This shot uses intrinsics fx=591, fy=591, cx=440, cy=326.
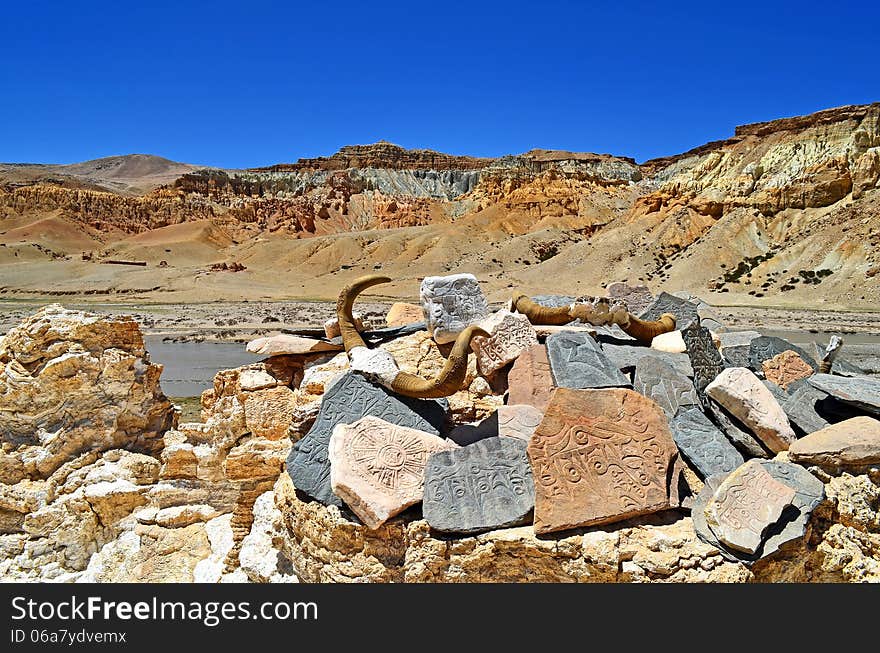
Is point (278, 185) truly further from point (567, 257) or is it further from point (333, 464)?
point (333, 464)

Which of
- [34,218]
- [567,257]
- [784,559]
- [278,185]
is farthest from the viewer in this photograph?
[278,185]

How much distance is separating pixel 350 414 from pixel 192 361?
54.5ft

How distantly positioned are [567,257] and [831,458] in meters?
47.6

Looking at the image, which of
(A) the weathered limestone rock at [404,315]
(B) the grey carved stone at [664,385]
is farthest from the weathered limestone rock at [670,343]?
(A) the weathered limestone rock at [404,315]

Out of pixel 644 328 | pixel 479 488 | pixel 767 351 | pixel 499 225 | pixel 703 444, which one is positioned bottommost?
pixel 479 488

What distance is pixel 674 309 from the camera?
7.65 m

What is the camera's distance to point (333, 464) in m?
4.18

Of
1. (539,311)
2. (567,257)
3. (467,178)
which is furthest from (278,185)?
(539,311)

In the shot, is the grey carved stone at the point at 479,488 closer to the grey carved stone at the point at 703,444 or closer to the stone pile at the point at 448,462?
the stone pile at the point at 448,462

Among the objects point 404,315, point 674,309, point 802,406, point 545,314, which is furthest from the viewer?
point 404,315

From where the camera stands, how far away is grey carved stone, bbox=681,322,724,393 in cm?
595

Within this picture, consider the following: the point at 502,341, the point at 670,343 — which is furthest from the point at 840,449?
the point at 502,341

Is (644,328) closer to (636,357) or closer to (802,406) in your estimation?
(636,357)

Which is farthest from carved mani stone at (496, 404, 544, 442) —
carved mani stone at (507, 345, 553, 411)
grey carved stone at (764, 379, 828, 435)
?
grey carved stone at (764, 379, 828, 435)
